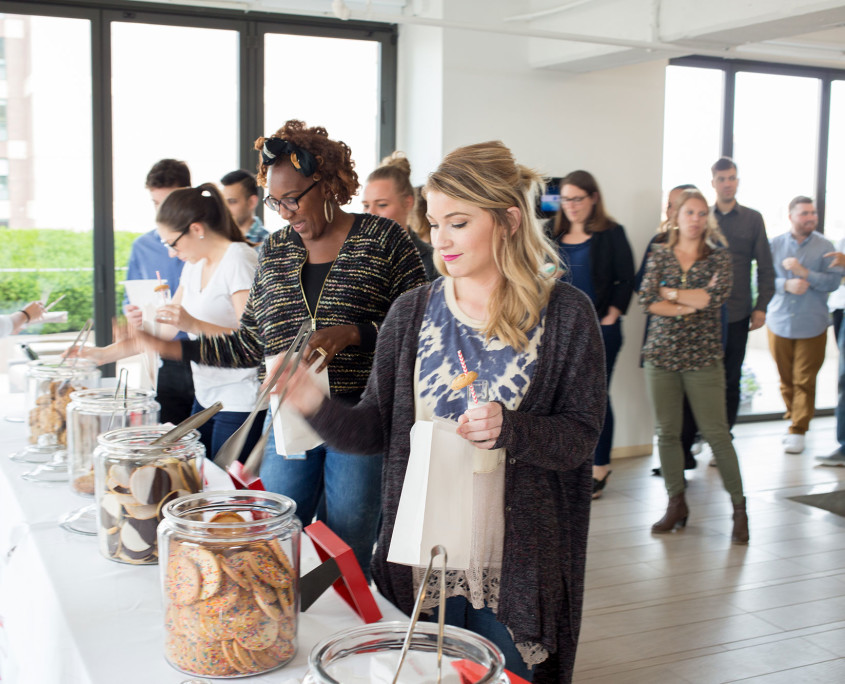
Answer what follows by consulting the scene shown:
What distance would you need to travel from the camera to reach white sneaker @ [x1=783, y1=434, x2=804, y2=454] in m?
5.44

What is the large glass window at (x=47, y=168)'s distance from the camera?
4.30 meters

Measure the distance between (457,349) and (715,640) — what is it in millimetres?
1900

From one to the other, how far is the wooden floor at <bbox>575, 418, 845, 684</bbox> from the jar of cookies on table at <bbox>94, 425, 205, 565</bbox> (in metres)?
1.65

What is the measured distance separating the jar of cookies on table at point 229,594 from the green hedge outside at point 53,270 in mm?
3763

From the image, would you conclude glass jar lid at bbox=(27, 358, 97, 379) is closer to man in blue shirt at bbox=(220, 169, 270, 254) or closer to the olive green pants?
man in blue shirt at bbox=(220, 169, 270, 254)

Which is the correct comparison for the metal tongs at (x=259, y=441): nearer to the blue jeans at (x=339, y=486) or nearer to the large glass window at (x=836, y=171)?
the blue jeans at (x=339, y=486)

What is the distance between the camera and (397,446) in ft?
4.96

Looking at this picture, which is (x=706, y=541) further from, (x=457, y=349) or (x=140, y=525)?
(x=140, y=525)

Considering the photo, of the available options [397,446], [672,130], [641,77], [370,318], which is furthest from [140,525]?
[672,130]

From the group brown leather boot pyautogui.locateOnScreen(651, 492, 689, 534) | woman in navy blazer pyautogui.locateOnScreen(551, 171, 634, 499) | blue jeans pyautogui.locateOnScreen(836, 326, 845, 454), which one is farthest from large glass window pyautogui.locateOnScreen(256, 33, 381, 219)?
blue jeans pyautogui.locateOnScreen(836, 326, 845, 454)

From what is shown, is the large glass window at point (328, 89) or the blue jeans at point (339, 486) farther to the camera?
the large glass window at point (328, 89)

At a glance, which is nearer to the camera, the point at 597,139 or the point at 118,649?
the point at 118,649

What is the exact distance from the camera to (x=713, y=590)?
10.6 feet

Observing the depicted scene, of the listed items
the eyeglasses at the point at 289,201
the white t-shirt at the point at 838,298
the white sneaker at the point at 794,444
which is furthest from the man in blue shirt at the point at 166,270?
the white t-shirt at the point at 838,298
